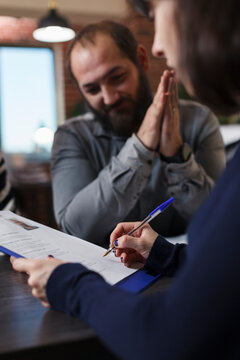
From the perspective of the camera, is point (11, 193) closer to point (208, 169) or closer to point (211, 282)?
point (208, 169)

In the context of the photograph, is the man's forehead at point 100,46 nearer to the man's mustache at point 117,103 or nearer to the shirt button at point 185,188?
the man's mustache at point 117,103

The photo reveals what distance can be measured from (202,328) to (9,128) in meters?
4.79

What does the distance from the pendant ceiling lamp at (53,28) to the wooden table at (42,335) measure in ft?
9.79

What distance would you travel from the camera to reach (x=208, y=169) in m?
1.50

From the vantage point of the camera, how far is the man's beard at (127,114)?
58.6 inches

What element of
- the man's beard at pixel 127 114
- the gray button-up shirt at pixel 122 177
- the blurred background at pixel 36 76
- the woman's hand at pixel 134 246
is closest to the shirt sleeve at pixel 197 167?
the gray button-up shirt at pixel 122 177

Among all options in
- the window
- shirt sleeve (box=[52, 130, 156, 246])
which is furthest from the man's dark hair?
the window

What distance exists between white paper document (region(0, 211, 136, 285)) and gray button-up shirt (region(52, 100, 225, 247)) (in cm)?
30

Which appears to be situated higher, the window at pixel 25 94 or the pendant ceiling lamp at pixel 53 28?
the pendant ceiling lamp at pixel 53 28

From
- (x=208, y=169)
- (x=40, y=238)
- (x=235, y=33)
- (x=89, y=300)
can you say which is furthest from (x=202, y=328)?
(x=208, y=169)

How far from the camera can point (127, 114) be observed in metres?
1.50

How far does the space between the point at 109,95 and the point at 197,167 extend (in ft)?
1.31

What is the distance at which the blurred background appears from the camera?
431 cm

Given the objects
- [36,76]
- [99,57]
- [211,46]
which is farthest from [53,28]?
[211,46]
